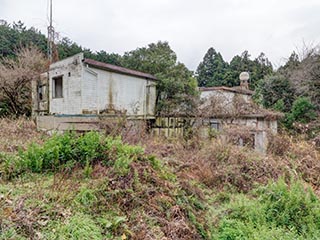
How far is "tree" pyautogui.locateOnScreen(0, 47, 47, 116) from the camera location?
1439cm

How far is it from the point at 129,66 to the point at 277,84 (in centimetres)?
1014

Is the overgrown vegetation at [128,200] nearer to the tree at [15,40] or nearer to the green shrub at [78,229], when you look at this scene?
the green shrub at [78,229]

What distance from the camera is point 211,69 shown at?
30.7m

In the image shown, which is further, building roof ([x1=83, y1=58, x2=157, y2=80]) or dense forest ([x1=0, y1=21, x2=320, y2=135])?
dense forest ([x1=0, y1=21, x2=320, y2=135])

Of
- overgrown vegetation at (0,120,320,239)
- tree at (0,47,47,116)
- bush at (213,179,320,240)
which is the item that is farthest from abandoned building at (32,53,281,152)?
bush at (213,179,320,240)

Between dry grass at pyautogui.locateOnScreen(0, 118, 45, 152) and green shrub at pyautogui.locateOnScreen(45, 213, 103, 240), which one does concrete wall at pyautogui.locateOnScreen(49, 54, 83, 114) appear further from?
green shrub at pyautogui.locateOnScreen(45, 213, 103, 240)

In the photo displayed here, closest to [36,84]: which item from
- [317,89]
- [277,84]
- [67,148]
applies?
[67,148]

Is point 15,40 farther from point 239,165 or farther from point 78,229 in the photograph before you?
point 78,229

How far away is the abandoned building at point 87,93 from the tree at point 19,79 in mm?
1129

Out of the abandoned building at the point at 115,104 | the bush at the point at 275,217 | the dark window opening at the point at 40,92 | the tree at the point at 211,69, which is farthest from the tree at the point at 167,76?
the tree at the point at 211,69

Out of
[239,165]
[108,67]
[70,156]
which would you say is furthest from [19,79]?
[239,165]

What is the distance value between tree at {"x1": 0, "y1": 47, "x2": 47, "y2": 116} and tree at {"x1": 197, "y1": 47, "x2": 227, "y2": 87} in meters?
19.7

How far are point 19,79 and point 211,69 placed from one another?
2266 cm

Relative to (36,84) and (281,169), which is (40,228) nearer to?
(281,169)
